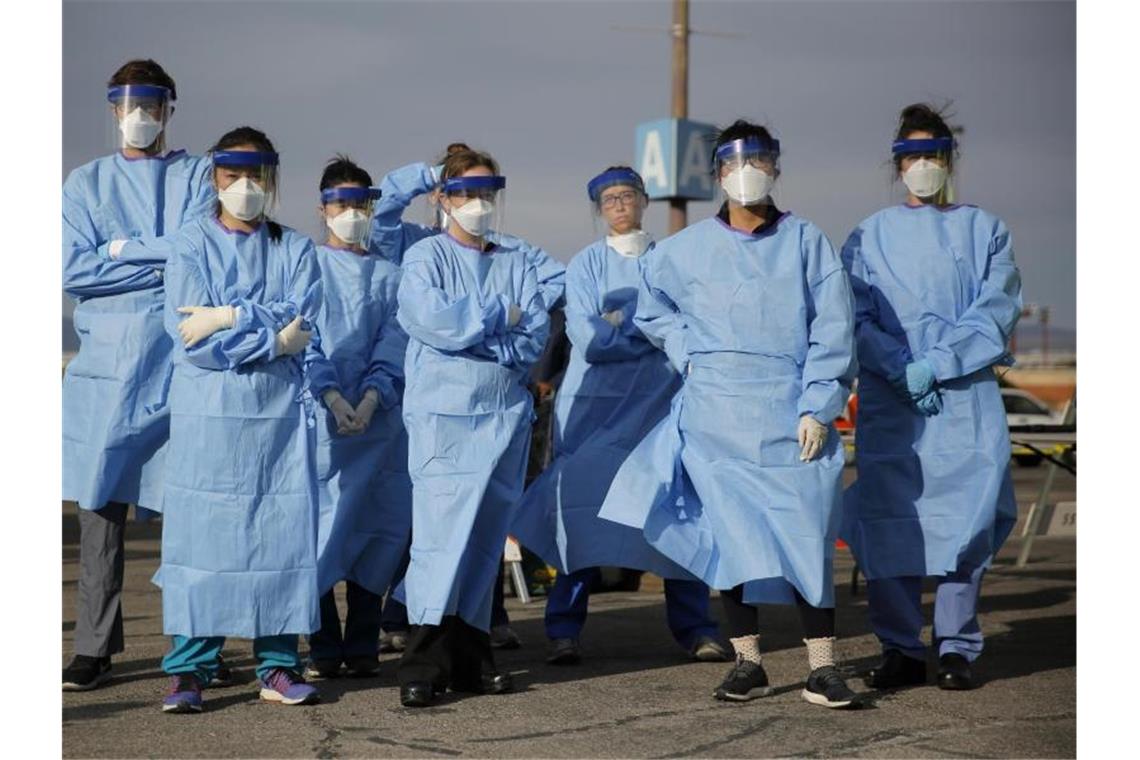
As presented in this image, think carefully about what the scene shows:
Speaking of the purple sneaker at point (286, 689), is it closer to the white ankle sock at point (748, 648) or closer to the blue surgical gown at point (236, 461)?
the blue surgical gown at point (236, 461)

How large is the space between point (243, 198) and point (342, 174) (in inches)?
42.7

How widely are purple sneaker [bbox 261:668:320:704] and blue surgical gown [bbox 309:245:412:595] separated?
0.69 m

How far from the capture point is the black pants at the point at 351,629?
651 cm

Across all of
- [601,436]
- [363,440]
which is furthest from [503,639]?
[363,440]

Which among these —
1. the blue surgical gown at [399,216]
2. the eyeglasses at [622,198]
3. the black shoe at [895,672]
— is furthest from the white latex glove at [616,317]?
the black shoe at [895,672]

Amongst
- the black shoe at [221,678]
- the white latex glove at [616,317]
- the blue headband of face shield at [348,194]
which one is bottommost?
the black shoe at [221,678]

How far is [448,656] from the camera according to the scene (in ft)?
19.5

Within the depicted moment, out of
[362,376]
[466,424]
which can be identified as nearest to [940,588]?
[466,424]

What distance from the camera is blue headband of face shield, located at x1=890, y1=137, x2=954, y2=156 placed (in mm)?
6188

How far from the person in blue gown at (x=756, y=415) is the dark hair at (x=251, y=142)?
1411 millimetres

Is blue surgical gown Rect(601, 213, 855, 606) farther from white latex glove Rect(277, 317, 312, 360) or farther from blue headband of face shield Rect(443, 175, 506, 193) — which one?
white latex glove Rect(277, 317, 312, 360)

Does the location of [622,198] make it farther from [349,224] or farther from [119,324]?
[119,324]

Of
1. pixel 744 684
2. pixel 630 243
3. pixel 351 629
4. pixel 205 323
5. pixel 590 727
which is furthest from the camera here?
pixel 630 243

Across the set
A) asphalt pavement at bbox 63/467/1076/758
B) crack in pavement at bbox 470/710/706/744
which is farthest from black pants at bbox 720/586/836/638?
crack in pavement at bbox 470/710/706/744
